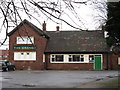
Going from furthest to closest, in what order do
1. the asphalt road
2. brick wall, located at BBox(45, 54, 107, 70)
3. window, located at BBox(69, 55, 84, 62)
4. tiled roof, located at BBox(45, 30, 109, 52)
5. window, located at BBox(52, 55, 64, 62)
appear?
tiled roof, located at BBox(45, 30, 109, 52)
window, located at BBox(52, 55, 64, 62)
window, located at BBox(69, 55, 84, 62)
brick wall, located at BBox(45, 54, 107, 70)
the asphalt road

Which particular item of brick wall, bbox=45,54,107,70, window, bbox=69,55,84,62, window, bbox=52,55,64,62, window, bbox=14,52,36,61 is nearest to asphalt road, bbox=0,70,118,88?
brick wall, bbox=45,54,107,70

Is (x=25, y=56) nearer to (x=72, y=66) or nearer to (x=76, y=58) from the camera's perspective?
(x=72, y=66)

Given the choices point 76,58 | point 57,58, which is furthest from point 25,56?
point 76,58

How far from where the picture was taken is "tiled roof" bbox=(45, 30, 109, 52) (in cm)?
4225

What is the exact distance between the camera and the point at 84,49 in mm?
42125

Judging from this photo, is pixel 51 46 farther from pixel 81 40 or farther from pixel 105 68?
pixel 105 68

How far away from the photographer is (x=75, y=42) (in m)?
44.2

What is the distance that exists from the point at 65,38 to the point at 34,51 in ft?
20.3

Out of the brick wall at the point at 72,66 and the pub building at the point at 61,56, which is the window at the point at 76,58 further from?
the brick wall at the point at 72,66

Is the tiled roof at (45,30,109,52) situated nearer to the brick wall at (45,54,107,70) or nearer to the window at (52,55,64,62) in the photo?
the window at (52,55,64,62)

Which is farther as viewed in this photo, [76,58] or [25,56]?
[25,56]

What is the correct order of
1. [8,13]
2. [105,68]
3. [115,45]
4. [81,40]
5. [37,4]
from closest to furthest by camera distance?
[37,4] → [8,13] → [115,45] → [105,68] → [81,40]

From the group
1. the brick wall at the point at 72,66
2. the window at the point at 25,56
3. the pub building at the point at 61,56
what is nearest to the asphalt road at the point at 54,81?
the brick wall at the point at 72,66

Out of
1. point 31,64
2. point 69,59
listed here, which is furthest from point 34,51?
point 69,59
